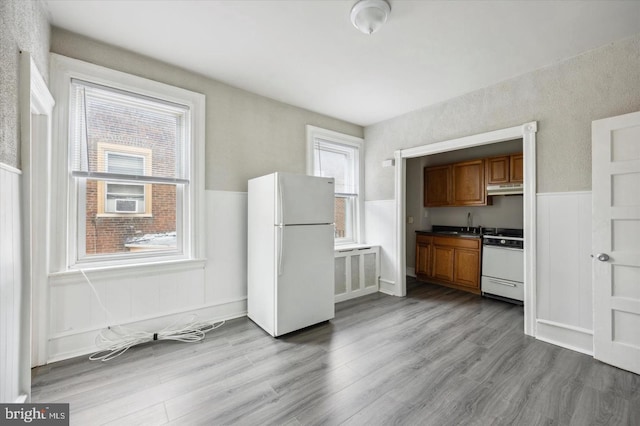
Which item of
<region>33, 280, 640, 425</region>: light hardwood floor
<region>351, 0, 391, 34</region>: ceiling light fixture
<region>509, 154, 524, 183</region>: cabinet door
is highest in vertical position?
<region>351, 0, 391, 34</region>: ceiling light fixture

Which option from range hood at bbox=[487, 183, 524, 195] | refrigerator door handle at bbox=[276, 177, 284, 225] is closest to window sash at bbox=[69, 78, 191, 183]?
refrigerator door handle at bbox=[276, 177, 284, 225]

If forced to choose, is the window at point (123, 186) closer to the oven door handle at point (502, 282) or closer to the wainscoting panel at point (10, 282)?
the wainscoting panel at point (10, 282)

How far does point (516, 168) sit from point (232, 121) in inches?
158

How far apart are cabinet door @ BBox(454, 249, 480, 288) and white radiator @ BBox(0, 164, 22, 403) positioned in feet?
15.7

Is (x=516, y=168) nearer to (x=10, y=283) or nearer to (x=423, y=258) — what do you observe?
(x=423, y=258)

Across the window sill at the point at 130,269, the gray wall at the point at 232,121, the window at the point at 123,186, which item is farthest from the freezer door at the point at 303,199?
the window at the point at 123,186

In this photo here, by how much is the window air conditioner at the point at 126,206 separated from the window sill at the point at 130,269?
506mm

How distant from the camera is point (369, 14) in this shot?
1880 mm

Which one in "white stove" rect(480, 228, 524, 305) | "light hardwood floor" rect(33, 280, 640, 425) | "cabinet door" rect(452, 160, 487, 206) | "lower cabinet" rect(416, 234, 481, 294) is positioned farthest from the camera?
"cabinet door" rect(452, 160, 487, 206)

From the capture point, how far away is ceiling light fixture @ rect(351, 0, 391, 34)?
183cm

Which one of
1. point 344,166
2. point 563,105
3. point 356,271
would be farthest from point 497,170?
point 356,271

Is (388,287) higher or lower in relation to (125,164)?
lower

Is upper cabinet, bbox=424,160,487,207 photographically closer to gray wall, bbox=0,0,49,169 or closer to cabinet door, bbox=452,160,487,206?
cabinet door, bbox=452,160,487,206

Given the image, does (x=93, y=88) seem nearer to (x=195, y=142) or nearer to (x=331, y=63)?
(x=195, y=142)
